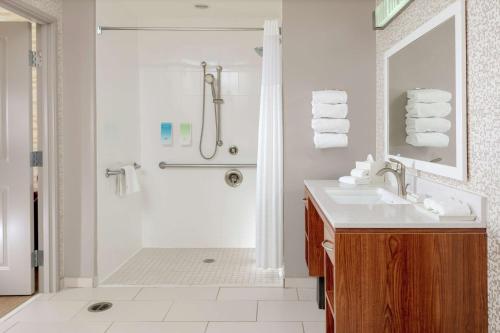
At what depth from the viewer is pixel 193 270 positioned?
380 centimetres

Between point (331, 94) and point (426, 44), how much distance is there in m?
0.98

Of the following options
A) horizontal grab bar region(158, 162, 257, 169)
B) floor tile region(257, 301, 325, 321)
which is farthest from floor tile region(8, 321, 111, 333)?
horizontal grab bar region(158, 162, 257, 169)

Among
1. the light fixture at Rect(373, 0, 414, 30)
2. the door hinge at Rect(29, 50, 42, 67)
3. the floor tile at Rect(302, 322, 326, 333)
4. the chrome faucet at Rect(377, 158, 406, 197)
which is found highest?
the light fixture at Rect(373, 0, 414, 30)

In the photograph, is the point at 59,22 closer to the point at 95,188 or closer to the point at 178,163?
the point at 95,188

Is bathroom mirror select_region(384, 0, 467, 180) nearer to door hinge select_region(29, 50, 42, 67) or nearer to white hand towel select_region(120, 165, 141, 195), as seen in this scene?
white hand towel select_region(120, 165, 141, 195)

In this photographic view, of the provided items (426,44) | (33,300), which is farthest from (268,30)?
(33,300)

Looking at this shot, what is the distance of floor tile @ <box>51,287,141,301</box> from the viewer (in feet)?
10.2

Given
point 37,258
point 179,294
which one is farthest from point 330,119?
point 37,258

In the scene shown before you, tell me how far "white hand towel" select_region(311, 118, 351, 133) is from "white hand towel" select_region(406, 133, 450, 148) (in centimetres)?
70

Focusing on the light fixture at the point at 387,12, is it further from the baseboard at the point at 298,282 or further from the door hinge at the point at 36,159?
the door hinge at the point at 36,159

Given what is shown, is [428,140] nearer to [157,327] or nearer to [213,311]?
[213,311]

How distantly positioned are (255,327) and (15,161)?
201 centimetres

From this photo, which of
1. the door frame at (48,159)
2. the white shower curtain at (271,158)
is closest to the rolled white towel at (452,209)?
the white shower curtain at (271,158)

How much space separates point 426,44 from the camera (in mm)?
2281
